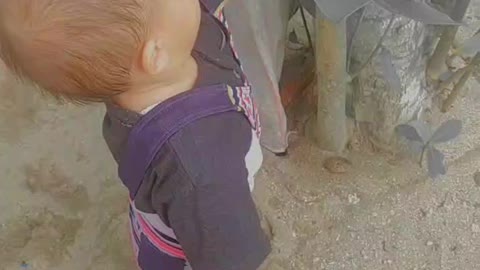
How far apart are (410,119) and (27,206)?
0.63m

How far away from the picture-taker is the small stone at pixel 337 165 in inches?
65.1

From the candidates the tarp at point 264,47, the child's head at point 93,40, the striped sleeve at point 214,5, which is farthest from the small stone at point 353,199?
the child's head at point 93,40

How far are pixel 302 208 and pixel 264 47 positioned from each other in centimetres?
32

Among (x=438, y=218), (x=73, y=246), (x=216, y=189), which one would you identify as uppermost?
(x=216, y=189)

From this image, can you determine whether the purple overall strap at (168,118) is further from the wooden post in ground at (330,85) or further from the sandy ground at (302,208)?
the sandy ground at (302,208)

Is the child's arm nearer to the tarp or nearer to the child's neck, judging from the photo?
the child's neck

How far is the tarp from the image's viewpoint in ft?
4.49

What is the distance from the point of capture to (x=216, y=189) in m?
1.08

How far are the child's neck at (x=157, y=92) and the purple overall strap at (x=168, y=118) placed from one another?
2cm

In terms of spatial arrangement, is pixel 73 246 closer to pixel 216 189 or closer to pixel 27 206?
pixel 27 206

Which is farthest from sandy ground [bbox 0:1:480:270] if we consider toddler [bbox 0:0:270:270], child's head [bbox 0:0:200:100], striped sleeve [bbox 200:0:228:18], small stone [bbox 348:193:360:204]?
child's head [bbox 0:0:200:100]

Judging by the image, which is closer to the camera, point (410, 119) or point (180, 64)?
point (180, 64)

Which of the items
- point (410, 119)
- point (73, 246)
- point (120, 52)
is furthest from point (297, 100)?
point (120, 52)

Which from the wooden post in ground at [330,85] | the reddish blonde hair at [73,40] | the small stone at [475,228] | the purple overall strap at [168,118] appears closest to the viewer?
the reddish blonde hair at [73,40]
